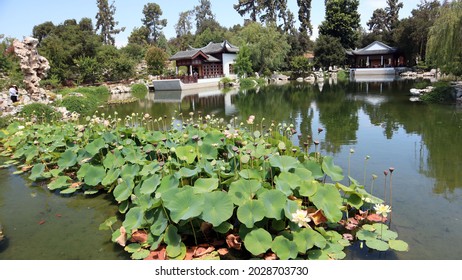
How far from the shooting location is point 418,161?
5078 millimetres

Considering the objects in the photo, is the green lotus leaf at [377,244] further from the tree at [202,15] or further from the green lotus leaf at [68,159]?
the tree at [202,15]

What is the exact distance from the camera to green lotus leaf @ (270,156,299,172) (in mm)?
3121

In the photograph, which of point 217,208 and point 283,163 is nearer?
point 217,208

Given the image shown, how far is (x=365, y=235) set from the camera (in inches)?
111

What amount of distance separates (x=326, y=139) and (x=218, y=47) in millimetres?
25014

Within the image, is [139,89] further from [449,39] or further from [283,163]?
[283,163]

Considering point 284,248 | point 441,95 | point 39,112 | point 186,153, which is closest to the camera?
point 284,248

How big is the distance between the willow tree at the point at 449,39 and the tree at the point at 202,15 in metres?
34.1

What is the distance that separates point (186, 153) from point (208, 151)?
264 mm

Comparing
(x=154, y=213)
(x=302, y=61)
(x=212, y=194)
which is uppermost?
(x=302, y=61)

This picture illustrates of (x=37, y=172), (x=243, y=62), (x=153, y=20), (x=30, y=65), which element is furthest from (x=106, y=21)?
(x=37, y=172)

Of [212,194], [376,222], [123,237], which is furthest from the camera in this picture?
[376,222]

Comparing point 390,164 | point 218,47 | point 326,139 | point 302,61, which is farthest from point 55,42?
point 390,164

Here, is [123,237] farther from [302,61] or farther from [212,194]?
[302,61]
